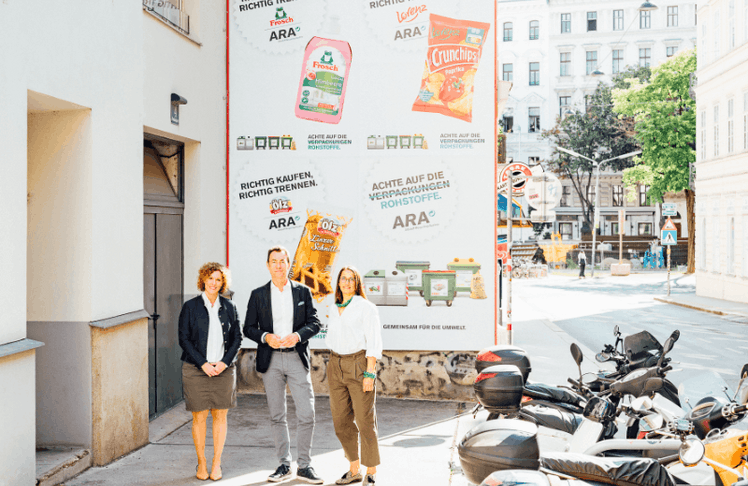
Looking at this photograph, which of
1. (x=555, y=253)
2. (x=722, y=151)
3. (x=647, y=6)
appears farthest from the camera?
(x=647, y=6)

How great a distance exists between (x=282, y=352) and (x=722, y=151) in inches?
990

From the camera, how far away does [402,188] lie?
902 cm

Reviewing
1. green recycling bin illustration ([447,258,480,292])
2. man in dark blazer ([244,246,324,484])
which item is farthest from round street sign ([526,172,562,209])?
man in dark blazer ([244,246,324,484])

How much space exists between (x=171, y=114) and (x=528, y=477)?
6.02 m

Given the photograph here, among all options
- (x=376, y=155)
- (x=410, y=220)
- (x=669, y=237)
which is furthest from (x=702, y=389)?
(x=669, y=237)

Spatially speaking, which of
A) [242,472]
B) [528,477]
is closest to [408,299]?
[242,472]

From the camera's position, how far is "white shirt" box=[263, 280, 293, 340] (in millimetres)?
6008

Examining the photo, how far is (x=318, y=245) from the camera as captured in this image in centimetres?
909

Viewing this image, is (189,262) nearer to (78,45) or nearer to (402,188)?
(402,188)

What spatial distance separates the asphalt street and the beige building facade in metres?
5.28

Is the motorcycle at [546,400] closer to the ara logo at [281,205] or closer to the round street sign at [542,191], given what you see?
the ara logo at [281,205]

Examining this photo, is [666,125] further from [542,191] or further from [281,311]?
[281,311]

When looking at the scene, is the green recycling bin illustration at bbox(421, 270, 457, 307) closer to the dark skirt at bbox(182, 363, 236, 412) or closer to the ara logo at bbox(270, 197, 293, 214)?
the ara logo at bbox(270, 197, 293, 214)

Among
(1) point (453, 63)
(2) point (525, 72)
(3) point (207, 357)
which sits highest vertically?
(2) point (525, 72)
